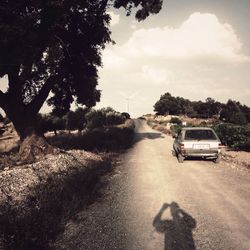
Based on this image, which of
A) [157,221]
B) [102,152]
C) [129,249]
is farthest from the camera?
[102,152]

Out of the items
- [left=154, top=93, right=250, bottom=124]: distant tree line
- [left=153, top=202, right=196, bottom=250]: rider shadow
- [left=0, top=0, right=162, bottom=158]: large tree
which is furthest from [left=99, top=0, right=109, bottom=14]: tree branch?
[left=154, top=93, right=250, bottom=124]: distant tree line

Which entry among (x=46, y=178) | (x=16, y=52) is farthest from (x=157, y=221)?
(x=16, y=52)

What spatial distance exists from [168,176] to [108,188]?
2.94 meters

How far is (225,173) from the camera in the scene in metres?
12.8

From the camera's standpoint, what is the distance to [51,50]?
14.2m

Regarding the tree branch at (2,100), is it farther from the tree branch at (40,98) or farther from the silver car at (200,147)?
the silver car at (200,147)

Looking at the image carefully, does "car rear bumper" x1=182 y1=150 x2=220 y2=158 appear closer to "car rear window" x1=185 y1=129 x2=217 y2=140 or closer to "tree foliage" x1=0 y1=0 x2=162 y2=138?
"car rear window" x1=185 y1=129 x2=217 y2=140

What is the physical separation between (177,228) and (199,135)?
9.29 m

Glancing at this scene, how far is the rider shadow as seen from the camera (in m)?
5.82

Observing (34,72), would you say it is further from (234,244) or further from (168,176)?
(234,244)

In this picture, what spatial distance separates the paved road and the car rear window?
2.83 m

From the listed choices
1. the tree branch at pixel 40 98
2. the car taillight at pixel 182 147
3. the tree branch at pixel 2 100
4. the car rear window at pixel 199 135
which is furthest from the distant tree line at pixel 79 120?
the car taillight at pixel 182 147

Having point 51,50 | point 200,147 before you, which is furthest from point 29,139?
point 200,147

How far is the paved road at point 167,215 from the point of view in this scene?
5961mm
